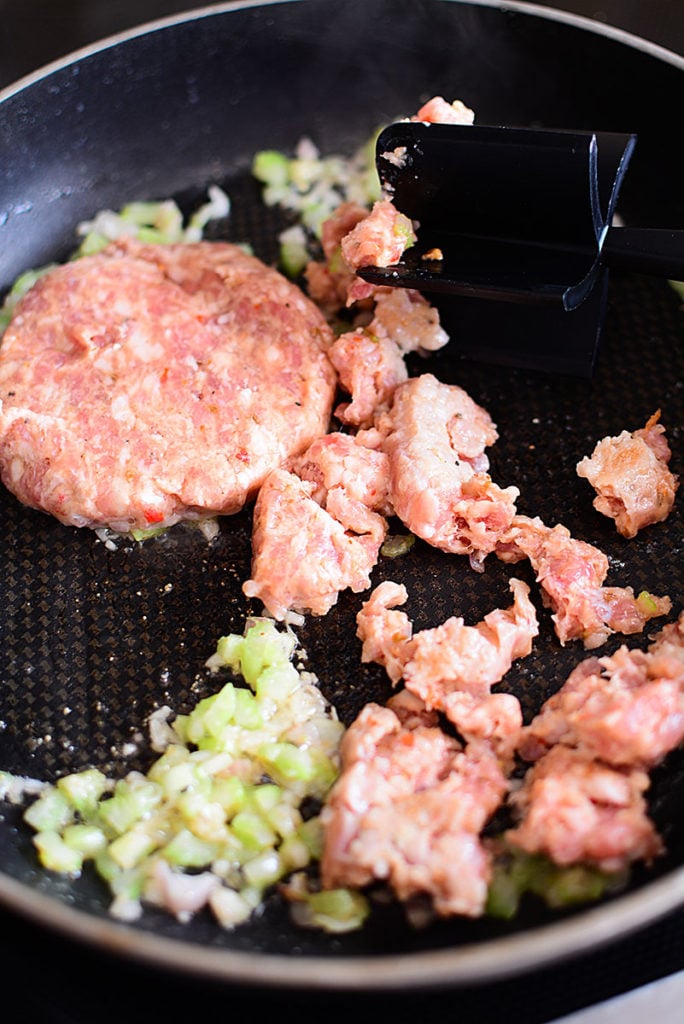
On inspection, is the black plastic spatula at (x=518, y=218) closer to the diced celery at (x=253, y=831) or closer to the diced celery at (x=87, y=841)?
the diced celery at (x=253, y=831)

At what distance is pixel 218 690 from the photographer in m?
2.23

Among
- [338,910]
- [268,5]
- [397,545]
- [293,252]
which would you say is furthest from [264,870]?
[268,5]

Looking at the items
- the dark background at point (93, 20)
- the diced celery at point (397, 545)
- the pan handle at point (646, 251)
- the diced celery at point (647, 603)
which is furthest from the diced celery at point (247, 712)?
the dark background at point (93, 20)

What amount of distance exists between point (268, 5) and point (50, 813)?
2493 mm

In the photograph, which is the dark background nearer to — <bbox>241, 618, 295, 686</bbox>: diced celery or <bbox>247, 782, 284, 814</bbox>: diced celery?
<bbox>241, 618, 295, 686</bbox>: diced celery

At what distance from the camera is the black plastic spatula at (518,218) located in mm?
2318

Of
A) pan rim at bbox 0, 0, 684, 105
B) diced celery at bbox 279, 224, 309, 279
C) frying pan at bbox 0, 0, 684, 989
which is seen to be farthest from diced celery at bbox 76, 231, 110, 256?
diced celery at bbox 279, 224, 309, 279

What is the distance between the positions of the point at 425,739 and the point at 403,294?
1.25m

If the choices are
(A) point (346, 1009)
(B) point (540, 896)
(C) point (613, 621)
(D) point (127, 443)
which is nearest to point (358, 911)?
(A) point (346, 1009)

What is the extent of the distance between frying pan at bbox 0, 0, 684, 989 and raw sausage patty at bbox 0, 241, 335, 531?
153 mm

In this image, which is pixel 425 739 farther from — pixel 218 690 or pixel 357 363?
pixel 357 363

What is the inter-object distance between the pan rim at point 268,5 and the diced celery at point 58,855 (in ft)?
6.86

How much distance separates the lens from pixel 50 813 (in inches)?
80.7

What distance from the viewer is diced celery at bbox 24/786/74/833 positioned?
204 centimetres
